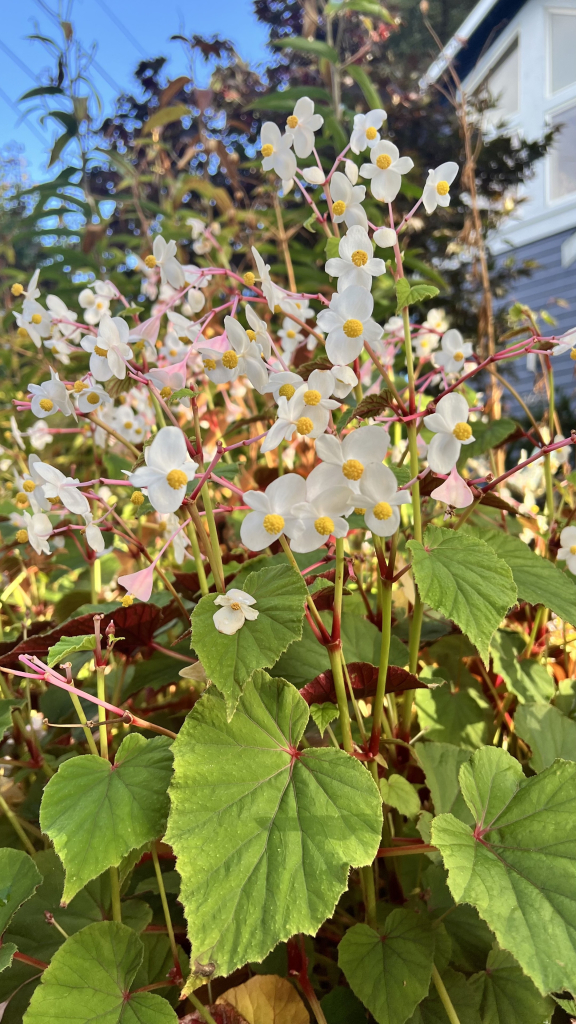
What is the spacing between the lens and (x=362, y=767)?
47 cm

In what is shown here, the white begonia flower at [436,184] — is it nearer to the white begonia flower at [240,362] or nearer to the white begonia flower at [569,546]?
the white begonia flower at [240,362]

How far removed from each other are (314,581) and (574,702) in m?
0.48

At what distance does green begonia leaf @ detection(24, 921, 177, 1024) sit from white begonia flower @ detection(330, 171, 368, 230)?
0.69 m

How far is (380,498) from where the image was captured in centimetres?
47

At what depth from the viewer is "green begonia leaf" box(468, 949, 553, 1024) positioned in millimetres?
542

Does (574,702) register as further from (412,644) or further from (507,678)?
(412,644)

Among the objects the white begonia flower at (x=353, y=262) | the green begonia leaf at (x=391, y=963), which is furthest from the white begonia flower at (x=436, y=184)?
the green begonia leaf at (x=391, y=963)

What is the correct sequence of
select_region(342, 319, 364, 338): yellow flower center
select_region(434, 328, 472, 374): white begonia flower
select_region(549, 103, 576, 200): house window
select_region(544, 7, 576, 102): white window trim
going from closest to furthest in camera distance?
select_region(342, 319, 364, 338): yellow flower center → select_region(434, 328, 472, 374): white begonia flower → select_region(544, 7, 576, 102): white window trim → select_region(549, 103, 576, 200): house window

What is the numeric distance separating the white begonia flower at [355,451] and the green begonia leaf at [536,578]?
21cm

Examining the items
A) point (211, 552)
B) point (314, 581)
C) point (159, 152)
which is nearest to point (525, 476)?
point (314, 581)

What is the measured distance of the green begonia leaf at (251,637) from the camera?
1.48 feet

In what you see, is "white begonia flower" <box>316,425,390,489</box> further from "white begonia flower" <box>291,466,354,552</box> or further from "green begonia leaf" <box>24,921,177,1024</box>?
"green begonia leaf" <box>24,921,177,1024</box>

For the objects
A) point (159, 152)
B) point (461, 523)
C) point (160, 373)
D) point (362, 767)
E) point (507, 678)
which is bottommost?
point (507, 678)

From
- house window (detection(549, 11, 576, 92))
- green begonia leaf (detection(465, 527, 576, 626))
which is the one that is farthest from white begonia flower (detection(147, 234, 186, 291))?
house window (detection(549, 11, 576, 92))
